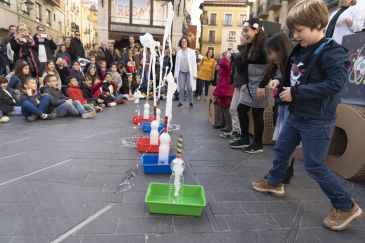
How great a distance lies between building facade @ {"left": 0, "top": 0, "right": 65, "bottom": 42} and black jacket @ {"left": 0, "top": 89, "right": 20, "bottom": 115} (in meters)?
13.1

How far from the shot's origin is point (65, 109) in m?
6.32

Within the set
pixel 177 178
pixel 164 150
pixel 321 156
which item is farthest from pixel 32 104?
pixel 321 156

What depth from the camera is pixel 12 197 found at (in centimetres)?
259

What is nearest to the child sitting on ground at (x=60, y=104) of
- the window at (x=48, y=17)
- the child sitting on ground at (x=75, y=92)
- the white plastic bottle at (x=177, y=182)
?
the child sitting on ground at (x=75, y=92)

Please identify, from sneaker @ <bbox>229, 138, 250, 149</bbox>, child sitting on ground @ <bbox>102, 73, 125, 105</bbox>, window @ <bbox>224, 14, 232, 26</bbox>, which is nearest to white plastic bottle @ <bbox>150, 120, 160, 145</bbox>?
→ sneaker @ <bbox>229, 138, 250, 149</bbox>

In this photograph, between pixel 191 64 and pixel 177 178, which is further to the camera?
pixel 191 64

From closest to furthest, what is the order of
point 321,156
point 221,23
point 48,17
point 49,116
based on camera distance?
1. point 321,156
2. point 49,116
3. point 48,17
4. point 221,23

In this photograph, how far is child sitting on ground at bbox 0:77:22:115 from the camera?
620 cm

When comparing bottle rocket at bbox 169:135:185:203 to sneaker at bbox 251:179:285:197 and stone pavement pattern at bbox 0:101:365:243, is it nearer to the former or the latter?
stone pavement pattern at bbox 0:101:365:243

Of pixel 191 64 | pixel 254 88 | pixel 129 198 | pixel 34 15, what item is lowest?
pixel 129 198

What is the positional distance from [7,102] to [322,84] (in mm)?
6099

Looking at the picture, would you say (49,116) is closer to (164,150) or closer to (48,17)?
(164,150)

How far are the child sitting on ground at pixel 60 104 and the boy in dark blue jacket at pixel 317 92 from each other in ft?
16.1

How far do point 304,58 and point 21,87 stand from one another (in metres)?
6.48
